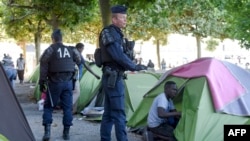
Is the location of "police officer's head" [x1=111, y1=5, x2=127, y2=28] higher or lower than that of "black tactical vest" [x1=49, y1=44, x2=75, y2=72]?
higher

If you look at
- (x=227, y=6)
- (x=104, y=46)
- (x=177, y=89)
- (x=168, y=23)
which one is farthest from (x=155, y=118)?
(x=168, y=23)

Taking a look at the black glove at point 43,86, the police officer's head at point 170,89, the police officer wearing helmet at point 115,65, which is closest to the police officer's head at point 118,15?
the police officer wearing helmet at point 115,65

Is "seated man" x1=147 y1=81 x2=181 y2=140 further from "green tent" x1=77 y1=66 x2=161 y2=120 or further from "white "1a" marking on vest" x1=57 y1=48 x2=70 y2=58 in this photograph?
"green tent" x1=77 y1=66 x2=161 y2=120

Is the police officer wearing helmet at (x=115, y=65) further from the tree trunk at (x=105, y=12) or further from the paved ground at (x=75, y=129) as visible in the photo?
the tree trunk at (x=105, y=12)

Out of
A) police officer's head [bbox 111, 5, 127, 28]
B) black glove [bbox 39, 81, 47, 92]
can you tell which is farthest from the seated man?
black glove [bbox 39, 81, 47, 92]

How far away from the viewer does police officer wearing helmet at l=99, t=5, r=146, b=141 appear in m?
5.42

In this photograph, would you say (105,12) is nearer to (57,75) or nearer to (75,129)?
(75,129)

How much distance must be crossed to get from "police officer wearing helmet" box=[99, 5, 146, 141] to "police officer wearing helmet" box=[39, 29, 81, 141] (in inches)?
44.4

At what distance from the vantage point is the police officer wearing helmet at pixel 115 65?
17.8 ft

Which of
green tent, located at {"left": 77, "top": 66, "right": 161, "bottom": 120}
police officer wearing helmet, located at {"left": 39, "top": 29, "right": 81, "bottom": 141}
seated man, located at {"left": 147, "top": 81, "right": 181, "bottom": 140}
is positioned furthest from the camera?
green tent, located at {"left": 77, "top": 66, "right": 161, "bottom": 120}

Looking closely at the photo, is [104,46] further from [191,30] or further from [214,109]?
[191,30]

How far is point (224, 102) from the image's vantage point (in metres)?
5.86

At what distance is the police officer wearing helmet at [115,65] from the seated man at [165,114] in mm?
697

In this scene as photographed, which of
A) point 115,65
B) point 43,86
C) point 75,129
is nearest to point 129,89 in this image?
point 75,129
